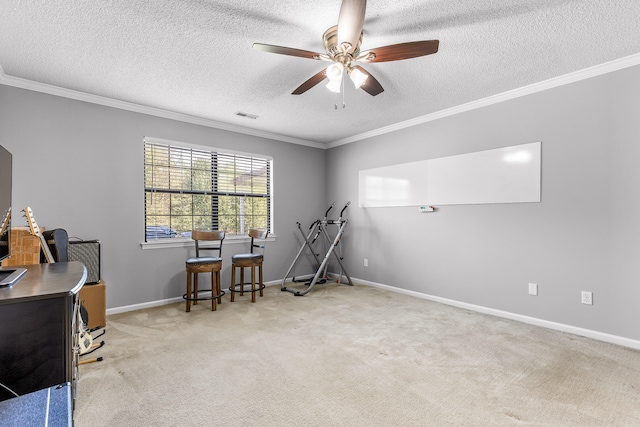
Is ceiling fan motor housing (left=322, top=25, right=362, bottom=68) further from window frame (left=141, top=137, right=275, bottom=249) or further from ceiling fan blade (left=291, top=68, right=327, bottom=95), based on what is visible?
window frame (left=141, top=137, right=275, bottom=249)

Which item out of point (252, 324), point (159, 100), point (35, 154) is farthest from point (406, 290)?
point (35, 154)

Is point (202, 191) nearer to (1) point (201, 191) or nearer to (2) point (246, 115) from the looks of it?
(1) point (201, 191)

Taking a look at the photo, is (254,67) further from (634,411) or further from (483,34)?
(634,411)

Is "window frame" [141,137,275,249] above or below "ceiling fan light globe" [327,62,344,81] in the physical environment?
below

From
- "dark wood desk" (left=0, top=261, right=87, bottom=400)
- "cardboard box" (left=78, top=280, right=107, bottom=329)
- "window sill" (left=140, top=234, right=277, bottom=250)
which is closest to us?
"dark wood desk" (left=0, top=261, right=87, bottom=400)

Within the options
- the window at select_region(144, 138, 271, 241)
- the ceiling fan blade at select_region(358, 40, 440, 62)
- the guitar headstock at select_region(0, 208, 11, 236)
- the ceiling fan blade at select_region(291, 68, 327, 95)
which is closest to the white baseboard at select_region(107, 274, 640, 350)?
the window at select_region(144, 138, 271, 241)

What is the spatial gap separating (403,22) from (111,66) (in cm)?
246

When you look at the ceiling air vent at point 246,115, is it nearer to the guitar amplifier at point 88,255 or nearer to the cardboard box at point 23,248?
the guitar amplifier at point 88,255

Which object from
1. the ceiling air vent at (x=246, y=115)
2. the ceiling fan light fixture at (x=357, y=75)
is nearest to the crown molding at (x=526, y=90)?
the ceiling air vent at (x=246, y=115)

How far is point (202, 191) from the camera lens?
4184 millimetres

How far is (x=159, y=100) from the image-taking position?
3.43m

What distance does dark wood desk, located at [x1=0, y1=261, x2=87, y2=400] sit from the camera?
3.70ft

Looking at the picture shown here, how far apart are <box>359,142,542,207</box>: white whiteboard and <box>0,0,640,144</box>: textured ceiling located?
27.5 inches

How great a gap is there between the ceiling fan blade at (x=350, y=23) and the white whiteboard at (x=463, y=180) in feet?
7.59
